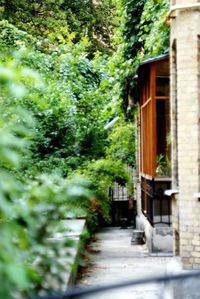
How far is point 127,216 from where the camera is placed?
21500mm

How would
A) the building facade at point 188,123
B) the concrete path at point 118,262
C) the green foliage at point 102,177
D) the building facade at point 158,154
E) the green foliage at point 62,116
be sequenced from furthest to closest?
the green foliage at point 102,177
the building facade at point 158,154
the concrete path at point 118,262
the building facade at point 188,123
the green foliage at point 62,116

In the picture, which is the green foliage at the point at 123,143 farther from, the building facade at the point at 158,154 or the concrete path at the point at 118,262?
the building facade at the point at 158,154

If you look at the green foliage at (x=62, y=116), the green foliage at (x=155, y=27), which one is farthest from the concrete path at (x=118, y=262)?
the green foliage at (x=155, y=27)

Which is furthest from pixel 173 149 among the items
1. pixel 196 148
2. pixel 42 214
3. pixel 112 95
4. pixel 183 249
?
pixel 112 95

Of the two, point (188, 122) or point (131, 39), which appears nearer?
point (188, 122)

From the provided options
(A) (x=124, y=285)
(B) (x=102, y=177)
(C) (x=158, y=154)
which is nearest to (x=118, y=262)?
(C) (x=158, y=154)

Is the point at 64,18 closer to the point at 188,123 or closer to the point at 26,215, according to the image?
the point at 188,123

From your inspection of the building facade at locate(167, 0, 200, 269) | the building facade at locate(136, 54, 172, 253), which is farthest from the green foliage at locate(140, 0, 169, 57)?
the building facade at locate(167, 0, 200, 269)

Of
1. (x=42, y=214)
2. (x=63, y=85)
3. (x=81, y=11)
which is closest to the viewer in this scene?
(x=42, y=214)

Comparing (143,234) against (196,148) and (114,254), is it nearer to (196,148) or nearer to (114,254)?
(114,254)

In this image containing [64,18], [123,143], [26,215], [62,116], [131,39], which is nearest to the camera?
[26,215]

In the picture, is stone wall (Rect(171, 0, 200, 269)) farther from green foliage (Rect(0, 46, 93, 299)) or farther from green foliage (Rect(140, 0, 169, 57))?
green foliage (Rect(0, 46, 93, 299))

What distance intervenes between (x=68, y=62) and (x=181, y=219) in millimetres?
14494

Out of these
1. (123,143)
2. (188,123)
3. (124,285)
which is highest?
(123,143)
